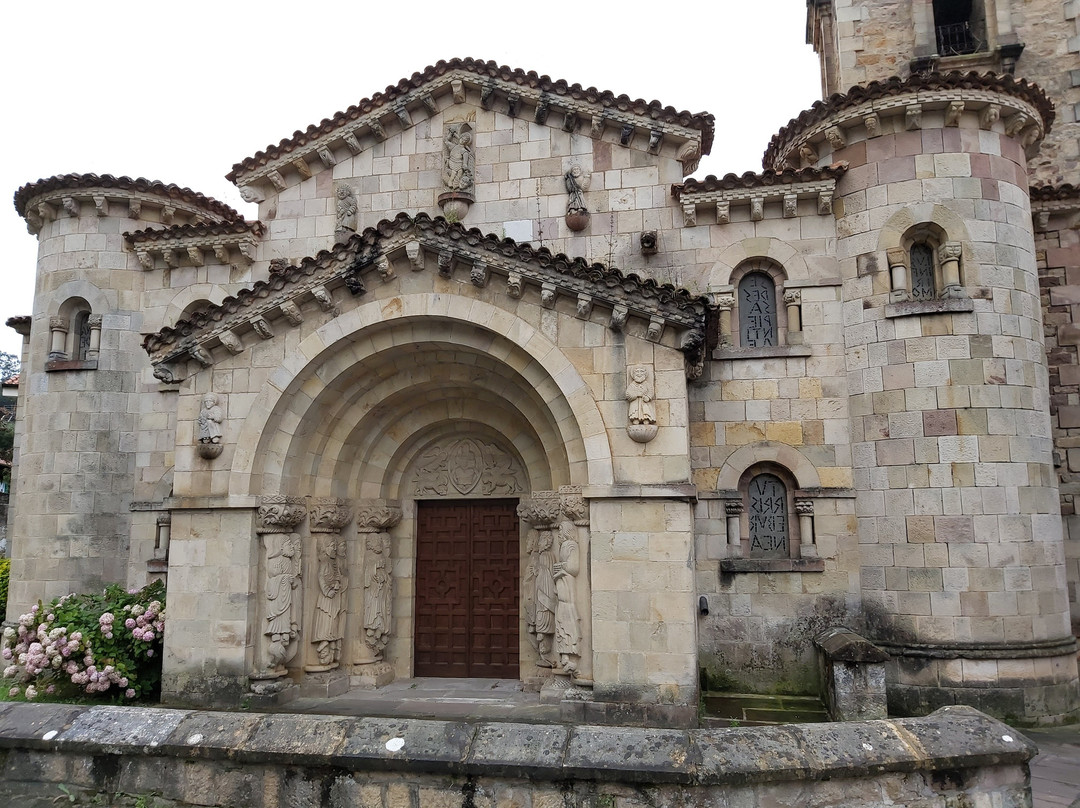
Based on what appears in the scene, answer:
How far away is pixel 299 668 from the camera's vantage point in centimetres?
1003

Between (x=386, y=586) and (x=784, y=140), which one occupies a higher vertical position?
(x=784, y=140)

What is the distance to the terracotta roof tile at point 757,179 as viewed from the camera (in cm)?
1064

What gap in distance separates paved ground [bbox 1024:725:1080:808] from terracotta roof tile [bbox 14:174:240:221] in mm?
14385

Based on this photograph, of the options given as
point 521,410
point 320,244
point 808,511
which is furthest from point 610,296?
point 320,244

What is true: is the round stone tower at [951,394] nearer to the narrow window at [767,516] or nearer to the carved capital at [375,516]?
the narrow window at [767,516]

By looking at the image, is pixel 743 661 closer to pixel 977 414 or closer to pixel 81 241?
pixel 977 414

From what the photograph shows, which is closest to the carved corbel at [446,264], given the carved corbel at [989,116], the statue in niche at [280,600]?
the statue in niche at [280,600]

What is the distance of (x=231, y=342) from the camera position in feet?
32.0

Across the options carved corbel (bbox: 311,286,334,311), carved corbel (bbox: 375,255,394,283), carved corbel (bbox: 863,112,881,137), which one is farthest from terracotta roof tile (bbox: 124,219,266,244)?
carved corbel (bbox: 863,112,881,137)

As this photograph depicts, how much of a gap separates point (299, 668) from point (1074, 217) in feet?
43.5

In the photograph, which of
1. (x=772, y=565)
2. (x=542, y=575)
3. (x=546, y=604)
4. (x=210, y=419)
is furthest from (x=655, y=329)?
(x=210, y=419)

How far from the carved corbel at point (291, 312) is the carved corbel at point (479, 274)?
2293 millimetres

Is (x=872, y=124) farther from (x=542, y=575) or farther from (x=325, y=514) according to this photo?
(x=325, y=514)

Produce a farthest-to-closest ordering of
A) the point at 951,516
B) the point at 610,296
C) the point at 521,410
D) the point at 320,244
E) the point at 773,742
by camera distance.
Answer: the point at 320,244 → the point at 521,410 → the point at 951,516 → the point at 610,296 → the point at 773,742
